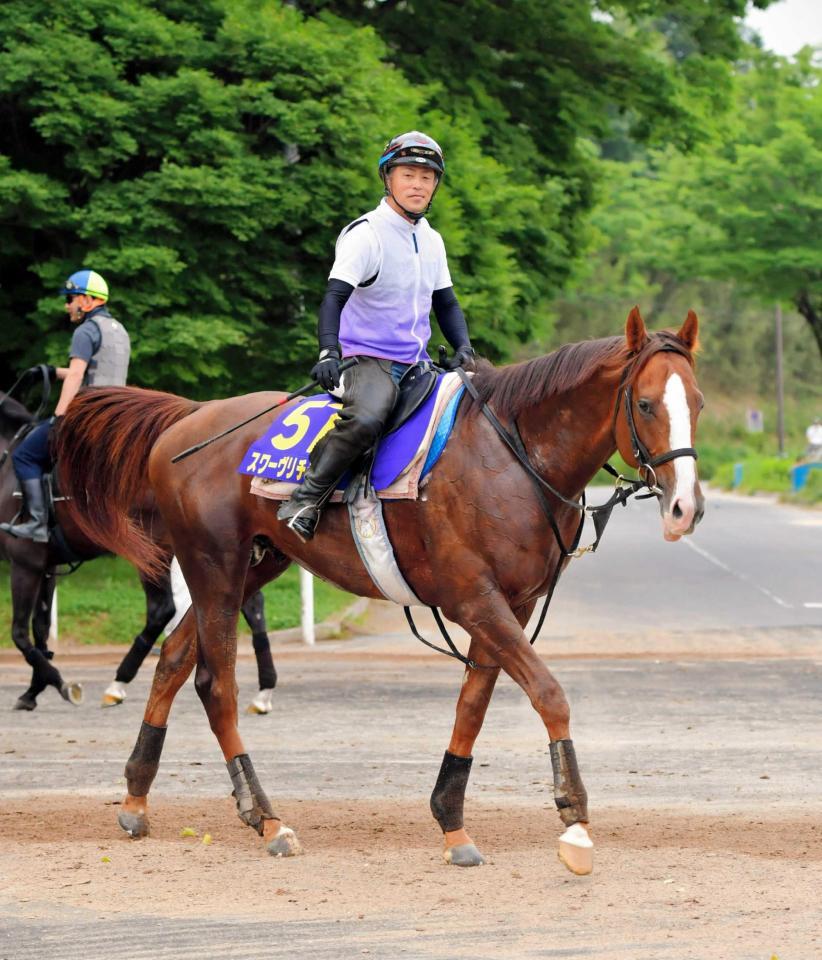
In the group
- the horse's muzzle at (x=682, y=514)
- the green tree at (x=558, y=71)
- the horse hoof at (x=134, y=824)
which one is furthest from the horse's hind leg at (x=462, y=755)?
the green tree at (x=558, y=71)

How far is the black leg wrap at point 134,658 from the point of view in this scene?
11.6m

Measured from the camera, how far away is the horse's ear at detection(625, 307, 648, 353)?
6.32 meters

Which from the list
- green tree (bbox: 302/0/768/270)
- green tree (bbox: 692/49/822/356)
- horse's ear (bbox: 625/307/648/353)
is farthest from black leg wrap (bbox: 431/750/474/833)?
green tree (bbox: 692/49/822/356)

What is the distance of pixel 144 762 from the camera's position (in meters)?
7.52

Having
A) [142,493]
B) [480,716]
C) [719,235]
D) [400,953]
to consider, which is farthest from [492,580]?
[719,235]

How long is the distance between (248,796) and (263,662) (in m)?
4.20

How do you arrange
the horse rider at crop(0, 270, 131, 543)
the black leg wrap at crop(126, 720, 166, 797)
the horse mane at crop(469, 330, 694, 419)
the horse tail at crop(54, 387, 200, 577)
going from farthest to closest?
the horse rider at crop(0, 270, 131, 543), the horse tail at crop(54, 387, 200, 577), the black leg wrap at crop(126, 720, 166, 797), the horse mane at crop(469, 330, 694, 419)

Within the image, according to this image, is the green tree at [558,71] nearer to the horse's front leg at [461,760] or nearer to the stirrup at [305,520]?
the stirrup at [305,520]

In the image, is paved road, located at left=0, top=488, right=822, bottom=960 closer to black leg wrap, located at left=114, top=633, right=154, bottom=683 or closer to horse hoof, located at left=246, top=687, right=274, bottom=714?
horse hoof, located at left=246, top=687, right=274, bottom=714

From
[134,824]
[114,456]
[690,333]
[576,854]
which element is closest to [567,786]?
[576,854]

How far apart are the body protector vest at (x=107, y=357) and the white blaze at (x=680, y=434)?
605 centimetres

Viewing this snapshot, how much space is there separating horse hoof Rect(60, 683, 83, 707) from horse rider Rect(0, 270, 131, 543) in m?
1.08

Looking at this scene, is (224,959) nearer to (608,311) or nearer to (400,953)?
(400,953)

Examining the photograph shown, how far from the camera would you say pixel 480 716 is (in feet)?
22.9
